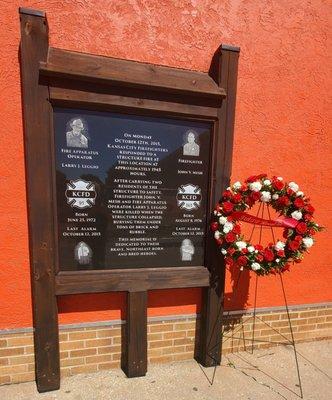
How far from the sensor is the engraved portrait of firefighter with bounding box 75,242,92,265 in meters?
2.37

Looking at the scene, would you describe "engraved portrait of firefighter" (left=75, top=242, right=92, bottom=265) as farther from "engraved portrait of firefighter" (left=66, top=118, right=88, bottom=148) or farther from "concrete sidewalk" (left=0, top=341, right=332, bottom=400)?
"concrete sidewalk" (left=0, top=341, right=332, bottom=400)

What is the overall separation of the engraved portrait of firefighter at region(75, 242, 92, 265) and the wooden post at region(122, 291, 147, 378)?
0.50m

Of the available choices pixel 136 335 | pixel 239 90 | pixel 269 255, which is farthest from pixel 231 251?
pixel 239 90

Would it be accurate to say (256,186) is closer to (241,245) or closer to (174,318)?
(241,245)

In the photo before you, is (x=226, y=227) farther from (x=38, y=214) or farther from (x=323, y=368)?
(x=323, y=368)

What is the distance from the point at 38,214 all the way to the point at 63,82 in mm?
1057

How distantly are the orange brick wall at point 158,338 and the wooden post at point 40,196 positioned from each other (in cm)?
15

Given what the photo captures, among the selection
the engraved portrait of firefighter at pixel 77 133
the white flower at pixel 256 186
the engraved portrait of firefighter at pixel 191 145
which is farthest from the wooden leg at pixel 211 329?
the engraved portrait of firefighter at pixel 77 133

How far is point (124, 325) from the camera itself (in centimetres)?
263

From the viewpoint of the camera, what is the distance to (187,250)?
2.66 metres

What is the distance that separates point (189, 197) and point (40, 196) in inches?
50.6

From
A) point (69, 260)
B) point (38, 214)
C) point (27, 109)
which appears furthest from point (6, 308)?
point (27, 109)

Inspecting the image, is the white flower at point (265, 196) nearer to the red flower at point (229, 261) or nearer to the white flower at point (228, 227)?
the white flower at point (228, 227)

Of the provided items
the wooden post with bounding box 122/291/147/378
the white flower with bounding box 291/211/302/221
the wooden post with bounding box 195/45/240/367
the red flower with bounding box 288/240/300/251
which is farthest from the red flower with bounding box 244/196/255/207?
the wooden post with bounding box 122/291/147/378
